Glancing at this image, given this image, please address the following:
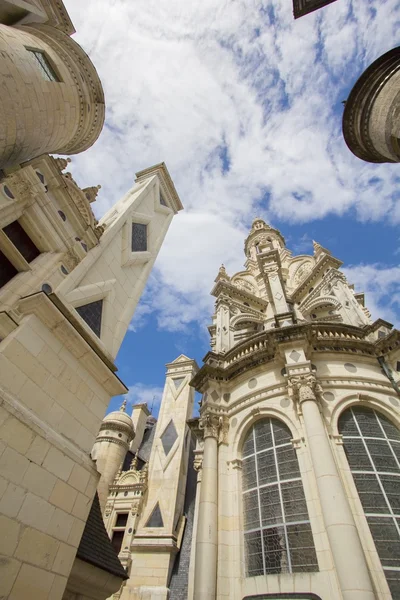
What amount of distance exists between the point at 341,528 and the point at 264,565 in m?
2.55

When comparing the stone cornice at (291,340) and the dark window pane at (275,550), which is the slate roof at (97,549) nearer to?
the dark window pane at (275,550)

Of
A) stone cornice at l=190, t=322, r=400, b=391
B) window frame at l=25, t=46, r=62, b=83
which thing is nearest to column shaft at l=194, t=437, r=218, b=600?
stone cornice at l=190, t=322, r=400, b=391

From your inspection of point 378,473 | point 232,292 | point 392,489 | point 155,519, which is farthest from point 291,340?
point 155,519

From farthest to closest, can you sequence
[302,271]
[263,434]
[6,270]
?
[302,271] → [263,434] → [6,270]

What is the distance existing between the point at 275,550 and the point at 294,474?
77.6 inches

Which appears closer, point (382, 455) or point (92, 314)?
point (92, 314)

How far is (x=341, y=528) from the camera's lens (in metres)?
7.43

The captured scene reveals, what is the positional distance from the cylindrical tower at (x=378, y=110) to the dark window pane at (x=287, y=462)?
878 cm

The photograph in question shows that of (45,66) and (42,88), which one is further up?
(45,66)

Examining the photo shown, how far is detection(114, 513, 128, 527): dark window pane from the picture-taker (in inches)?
725

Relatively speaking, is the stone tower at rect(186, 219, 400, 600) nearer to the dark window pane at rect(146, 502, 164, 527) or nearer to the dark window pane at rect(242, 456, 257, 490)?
the dark window pane at rect(242, 456, 257, 490)

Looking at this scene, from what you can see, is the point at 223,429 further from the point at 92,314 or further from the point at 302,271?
the point at 302,271

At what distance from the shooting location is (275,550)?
8477mm

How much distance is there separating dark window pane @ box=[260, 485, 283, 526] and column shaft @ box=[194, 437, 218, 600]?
148 centimetres
